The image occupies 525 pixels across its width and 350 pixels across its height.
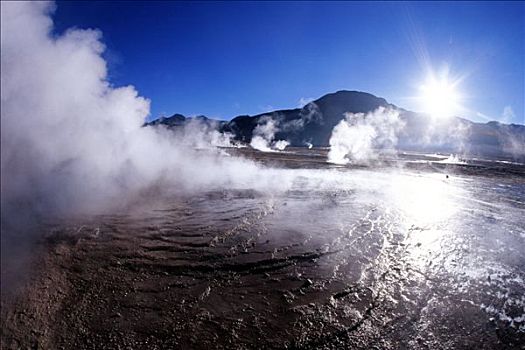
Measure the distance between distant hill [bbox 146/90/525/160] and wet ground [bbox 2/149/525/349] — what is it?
92.0m

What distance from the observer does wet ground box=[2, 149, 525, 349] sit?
4.21 meters

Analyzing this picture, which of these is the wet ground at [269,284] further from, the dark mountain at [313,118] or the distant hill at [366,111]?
the dark mountain at [313,118]

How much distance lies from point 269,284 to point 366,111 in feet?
520

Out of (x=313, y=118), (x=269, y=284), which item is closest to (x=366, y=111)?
(x=313, y=118)

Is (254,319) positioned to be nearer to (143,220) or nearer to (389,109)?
(143,220)

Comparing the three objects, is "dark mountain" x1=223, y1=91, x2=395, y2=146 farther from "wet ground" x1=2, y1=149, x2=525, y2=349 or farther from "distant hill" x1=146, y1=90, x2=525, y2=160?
"wet ground" x1=2, y1=149, x2=525, y2=349

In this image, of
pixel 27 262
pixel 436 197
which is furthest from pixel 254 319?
pixel 436 197

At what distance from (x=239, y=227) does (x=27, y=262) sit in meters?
4.46

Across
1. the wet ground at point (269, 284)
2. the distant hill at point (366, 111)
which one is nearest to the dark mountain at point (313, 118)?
the distant hill at point (366, 111)

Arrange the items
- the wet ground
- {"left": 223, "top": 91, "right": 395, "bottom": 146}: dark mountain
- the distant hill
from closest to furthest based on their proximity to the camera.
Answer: the wet ground
the distant hill
{"left": 223, "top": 91, "right": 395, "bottom": 146}: dark mountain

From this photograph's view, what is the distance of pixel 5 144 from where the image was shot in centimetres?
890

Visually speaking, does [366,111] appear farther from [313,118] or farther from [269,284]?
[269,284]

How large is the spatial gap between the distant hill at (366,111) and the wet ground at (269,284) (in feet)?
302

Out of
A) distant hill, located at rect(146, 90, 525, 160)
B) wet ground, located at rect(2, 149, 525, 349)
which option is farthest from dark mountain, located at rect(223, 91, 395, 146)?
wet ground, located at rect(2, 149, 525, 349)
